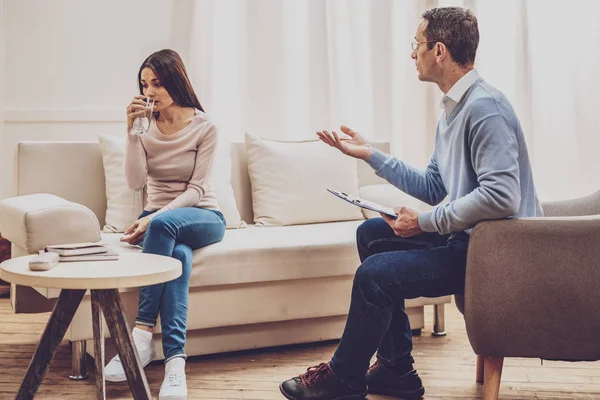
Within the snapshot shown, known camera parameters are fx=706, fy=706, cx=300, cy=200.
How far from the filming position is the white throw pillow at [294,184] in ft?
9.46

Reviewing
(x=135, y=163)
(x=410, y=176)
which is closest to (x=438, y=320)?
(x=410, y=176)

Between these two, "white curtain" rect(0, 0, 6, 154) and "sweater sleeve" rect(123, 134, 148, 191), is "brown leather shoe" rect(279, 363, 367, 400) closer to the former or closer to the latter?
"sweater sleeve" rect(123, 134, 148, 191)

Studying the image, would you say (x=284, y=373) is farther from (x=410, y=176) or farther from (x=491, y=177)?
(x=491, y=177)

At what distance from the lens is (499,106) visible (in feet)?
5.84

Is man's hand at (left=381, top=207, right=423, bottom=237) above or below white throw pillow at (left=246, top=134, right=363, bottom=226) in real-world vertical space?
below

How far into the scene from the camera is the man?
1.73 metres

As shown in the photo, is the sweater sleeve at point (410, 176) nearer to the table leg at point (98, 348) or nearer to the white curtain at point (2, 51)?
the table leg at point (98, 348)

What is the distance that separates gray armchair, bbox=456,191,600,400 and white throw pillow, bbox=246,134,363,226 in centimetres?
120

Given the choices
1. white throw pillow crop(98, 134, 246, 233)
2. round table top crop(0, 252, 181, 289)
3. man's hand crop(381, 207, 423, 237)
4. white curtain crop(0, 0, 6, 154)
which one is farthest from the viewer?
white curtain crop(0, 0, 6, 154)

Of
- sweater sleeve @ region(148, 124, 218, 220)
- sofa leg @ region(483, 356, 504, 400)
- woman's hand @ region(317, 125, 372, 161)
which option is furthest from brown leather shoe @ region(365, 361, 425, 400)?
sweater sleeve @ region(148, 124, 218, 220)

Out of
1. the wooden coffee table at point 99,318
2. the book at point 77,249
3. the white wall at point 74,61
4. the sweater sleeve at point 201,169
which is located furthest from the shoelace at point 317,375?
the white wall at point 74,61

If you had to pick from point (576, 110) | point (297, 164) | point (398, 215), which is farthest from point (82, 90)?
point (576, 110)

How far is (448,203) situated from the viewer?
5.96 feet

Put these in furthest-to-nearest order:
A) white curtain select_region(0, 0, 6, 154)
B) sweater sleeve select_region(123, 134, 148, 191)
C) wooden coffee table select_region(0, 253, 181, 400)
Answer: white curtain select_region(0, 0, 6, 154), sweater sleeve select_region(123, 134, 148, 191), wooden coffee table select_region(0, 253, 181, 400)
